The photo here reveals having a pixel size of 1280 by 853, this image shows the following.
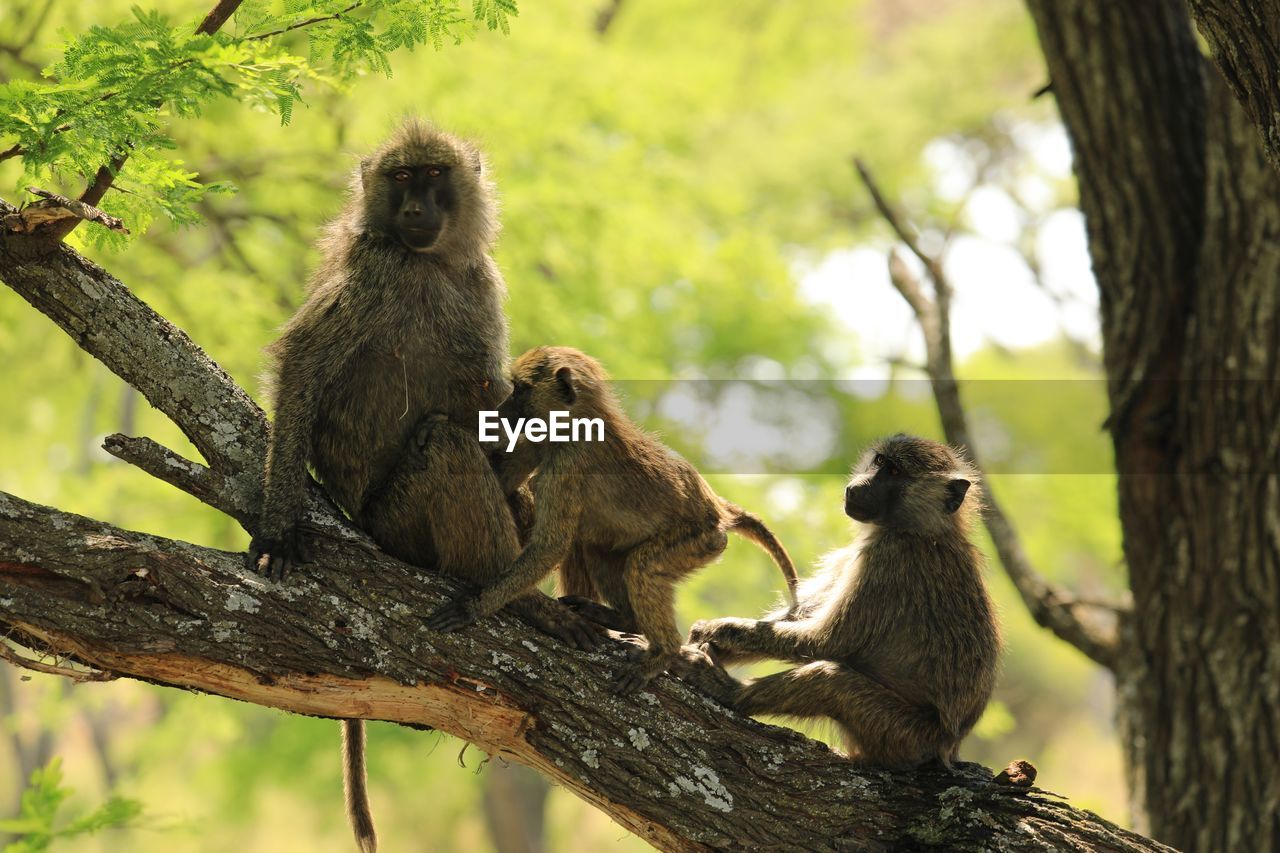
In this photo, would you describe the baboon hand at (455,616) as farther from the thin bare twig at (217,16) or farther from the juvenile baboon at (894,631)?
the thin bare twig at (217,16)

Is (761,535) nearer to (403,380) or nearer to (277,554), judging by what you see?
(403,380)

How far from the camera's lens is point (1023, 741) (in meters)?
24.1

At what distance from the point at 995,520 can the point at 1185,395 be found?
4.21 ft

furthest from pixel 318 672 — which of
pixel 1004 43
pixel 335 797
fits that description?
pixel 1004 43

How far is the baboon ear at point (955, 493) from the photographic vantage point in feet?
15.5

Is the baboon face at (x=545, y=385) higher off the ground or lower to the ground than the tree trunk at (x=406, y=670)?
higher

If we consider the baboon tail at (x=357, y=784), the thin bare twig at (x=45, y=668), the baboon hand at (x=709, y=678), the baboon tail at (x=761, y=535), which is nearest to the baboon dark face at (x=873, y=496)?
the baboon tail at (x=761, y=535)

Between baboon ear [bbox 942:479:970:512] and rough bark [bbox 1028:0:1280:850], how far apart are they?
1757 mm

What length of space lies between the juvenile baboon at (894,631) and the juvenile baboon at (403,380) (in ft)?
2.59

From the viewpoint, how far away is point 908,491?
188 inches

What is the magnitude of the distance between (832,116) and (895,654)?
18106 millimetres

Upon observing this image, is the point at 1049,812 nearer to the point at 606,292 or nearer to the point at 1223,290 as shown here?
the point at 1223,290

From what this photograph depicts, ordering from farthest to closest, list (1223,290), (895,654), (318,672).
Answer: (1223,290)
(895,654)
(318,672)

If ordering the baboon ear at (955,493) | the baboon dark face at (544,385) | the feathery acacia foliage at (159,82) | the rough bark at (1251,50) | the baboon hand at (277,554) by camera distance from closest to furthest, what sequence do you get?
the rough bark at (1251,50)
the feathery acacia foliage at (159,82)
the baboon hand at (277,554)
the baboon dark face at (544,385)
the baboon ear at (955,493)
